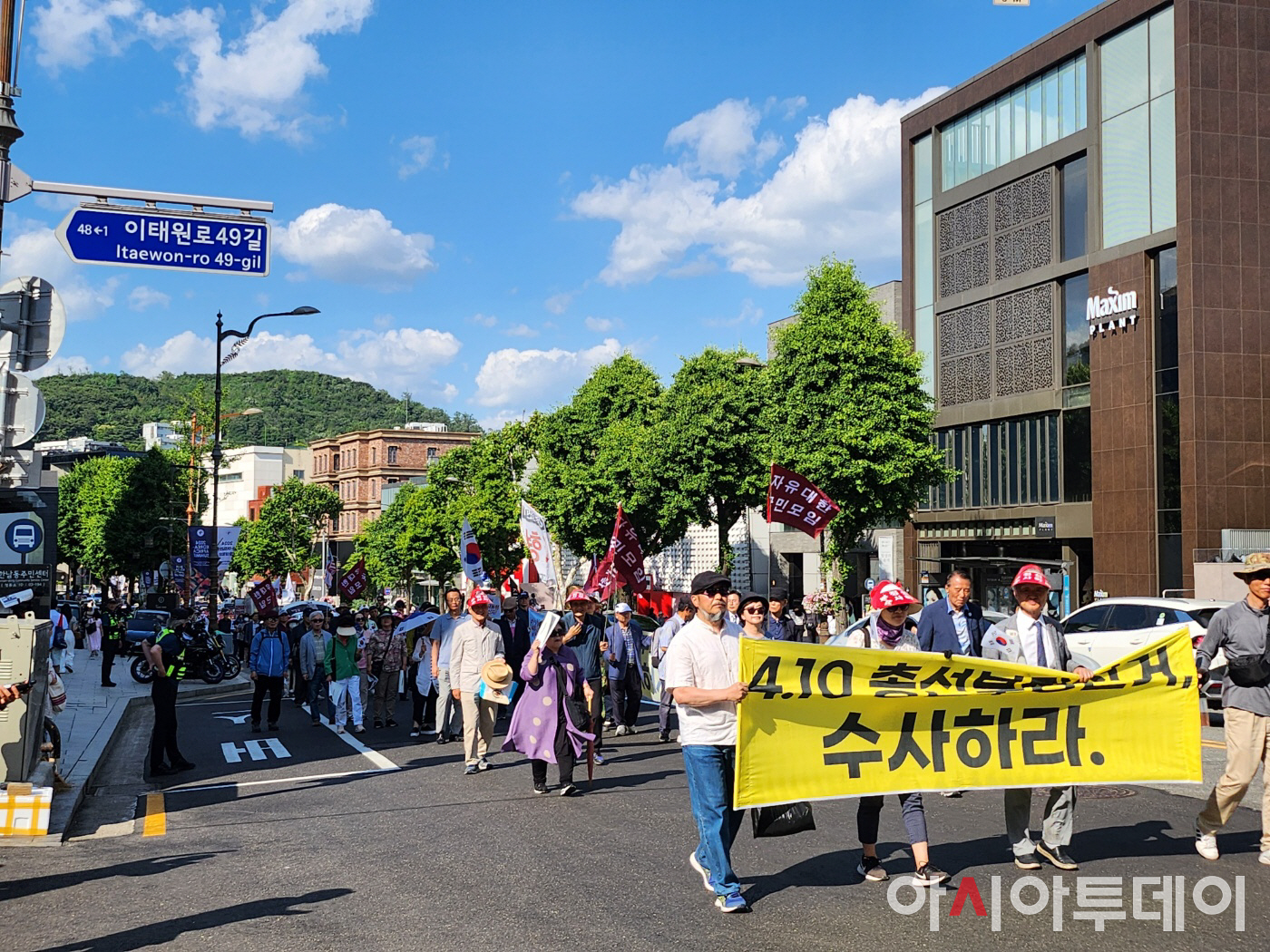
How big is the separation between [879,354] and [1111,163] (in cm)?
1019

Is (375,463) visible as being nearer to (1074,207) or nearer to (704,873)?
(1074,207)

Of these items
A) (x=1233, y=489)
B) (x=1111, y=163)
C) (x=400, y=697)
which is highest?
(x=1111, y=163)

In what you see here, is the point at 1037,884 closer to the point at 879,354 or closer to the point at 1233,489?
the point at 879,354

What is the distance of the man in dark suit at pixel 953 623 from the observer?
31.1 ft

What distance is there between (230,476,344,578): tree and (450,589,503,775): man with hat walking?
99544 mm

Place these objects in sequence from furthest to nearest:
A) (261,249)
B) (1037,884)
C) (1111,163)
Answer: (1111,163) → (261,249) → (1037,884)

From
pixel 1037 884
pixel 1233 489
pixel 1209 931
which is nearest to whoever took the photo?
pixel 1209 931

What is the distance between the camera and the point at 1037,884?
7121 millimetres

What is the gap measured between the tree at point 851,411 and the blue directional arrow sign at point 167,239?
26.4 m

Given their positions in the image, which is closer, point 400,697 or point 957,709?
point 957,709

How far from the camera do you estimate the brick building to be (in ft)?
386

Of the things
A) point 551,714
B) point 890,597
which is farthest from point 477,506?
point 890,597

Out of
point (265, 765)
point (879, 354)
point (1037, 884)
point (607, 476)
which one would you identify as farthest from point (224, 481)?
point (1037, 884)

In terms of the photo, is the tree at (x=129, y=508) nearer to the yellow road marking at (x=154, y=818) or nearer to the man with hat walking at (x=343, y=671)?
the man with hat walking at (x=343, y=671)
